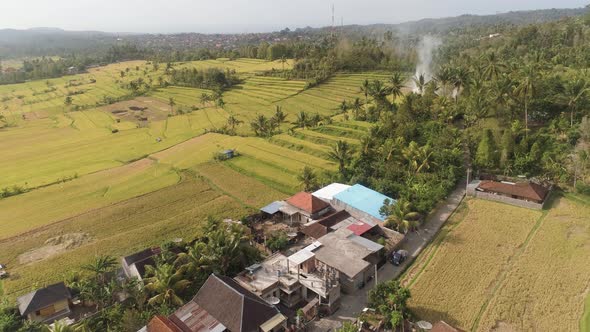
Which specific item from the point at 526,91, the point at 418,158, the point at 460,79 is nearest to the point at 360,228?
the point at 418,158

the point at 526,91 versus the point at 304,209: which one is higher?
the point at 526,91

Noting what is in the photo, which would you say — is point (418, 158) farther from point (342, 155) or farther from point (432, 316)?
→ point (432, 316)

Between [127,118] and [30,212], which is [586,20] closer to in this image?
[127,118]

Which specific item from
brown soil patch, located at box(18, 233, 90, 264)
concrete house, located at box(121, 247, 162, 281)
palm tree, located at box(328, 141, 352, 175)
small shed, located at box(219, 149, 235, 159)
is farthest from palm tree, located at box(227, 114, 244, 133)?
concrete house, located at box(121, 247, 162, 281)

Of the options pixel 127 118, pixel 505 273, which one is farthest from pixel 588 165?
pixel 127 118

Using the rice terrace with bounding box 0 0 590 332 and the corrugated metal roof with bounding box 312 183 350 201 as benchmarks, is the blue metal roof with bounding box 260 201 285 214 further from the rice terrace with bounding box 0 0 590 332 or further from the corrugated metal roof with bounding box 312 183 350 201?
the corrugated metal roof with bounding box 312 183 350 201
